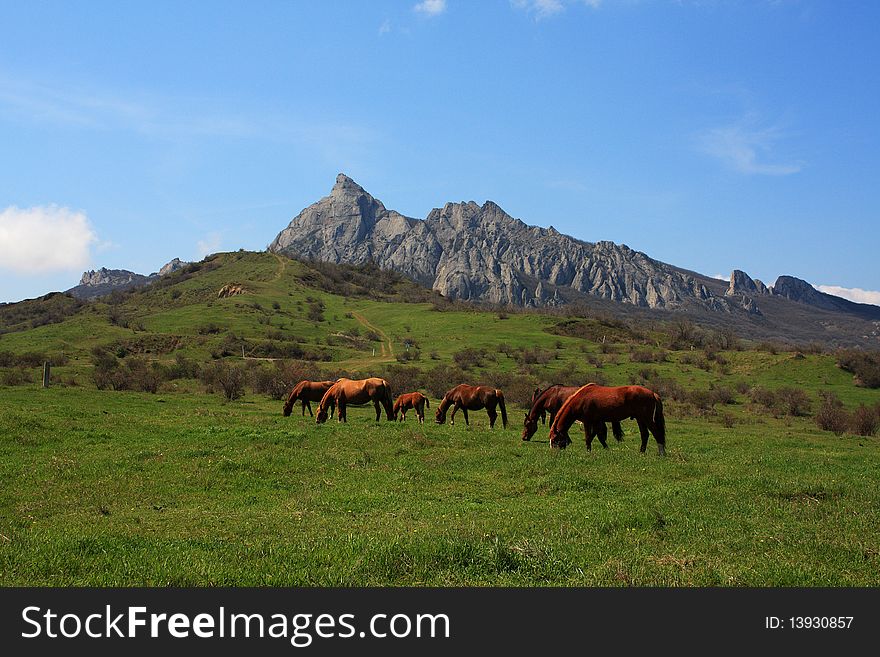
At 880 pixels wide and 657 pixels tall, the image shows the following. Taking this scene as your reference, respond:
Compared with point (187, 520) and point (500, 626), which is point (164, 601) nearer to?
point (500, 626)

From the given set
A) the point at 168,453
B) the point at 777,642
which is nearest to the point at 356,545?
the point at 777,642

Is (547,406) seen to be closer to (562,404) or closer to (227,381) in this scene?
(562,404)

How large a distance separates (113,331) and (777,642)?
92.2 m

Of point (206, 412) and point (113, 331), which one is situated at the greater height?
point (113, 331)

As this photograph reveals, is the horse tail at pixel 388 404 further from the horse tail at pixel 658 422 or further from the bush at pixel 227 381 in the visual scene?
the bush at pixel 227 381

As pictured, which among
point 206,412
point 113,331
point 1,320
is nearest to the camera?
point 206,412

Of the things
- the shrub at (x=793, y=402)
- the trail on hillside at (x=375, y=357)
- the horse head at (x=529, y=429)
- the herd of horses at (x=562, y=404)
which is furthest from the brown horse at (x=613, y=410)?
the trail on hillside at (x=375, y=357)

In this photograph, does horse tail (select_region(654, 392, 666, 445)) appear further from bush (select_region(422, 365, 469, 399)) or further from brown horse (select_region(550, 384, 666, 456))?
bush (select_region(422, 365, 469, 399))

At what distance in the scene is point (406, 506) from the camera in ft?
39.0

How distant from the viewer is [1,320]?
11719 cm

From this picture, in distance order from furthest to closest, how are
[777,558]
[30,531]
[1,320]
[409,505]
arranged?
[1,320] < [409,505] < [30,531] < [777,558]

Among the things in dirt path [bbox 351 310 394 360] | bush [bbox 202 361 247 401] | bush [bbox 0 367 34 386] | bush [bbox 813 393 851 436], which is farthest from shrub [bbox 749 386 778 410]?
bush [bbox 0 367 34 386]

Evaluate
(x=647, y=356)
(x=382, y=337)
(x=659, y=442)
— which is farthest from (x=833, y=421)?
(x=382, y=337)

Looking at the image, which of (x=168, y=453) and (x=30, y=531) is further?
(x=168, y=453)
